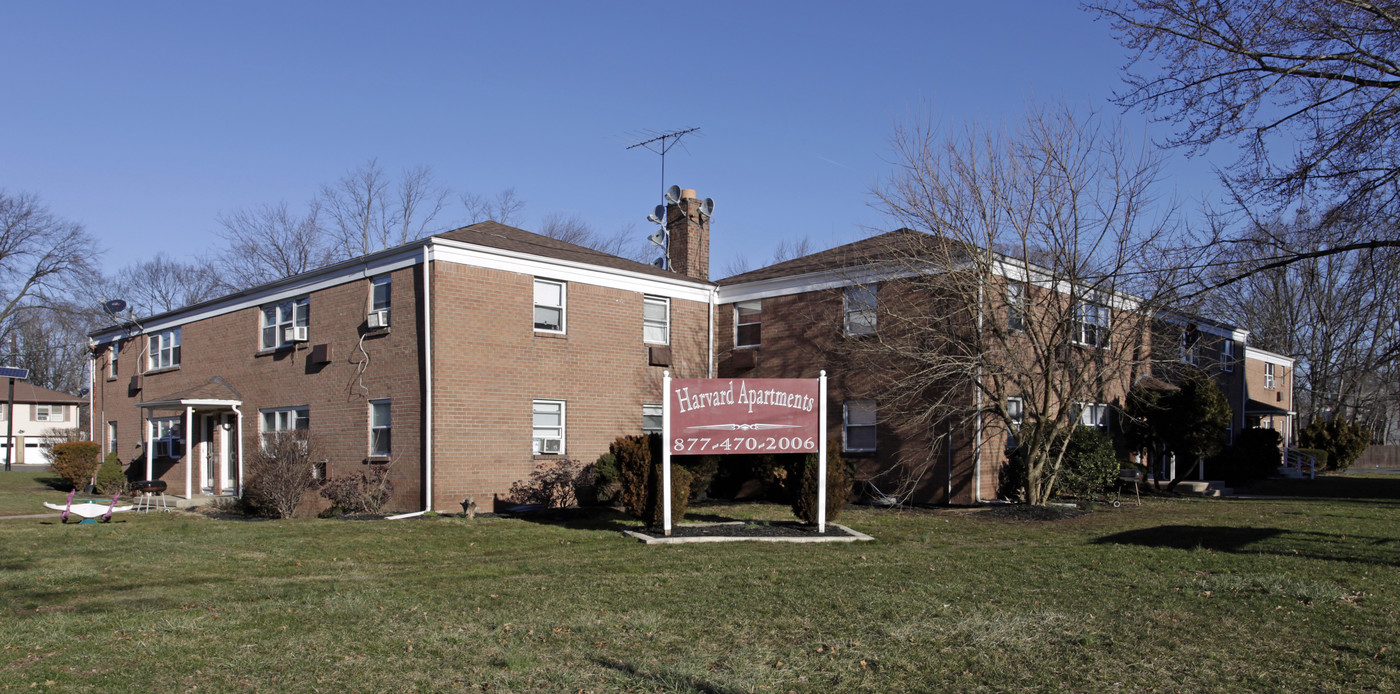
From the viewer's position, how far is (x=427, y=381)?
691 inches

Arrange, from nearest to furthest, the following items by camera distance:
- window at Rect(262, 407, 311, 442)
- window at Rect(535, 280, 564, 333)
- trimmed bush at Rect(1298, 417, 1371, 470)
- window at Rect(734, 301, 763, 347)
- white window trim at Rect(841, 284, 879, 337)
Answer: white window trim at Rect(841, 284, 879, 337) → window at Rect(535, 280, 564, 333) → window at Rect(262, 407, 311, 442) → window at Rect(734, 301, 763, 347) → trimmed bush at Rect(1298, 417, 1371, 470)

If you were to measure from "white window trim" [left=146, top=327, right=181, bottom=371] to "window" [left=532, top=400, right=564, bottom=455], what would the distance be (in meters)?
13.1

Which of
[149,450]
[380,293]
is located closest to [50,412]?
[149,450]

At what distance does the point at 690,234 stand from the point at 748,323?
2.78 metres

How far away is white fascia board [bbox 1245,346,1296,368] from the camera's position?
36781 mm

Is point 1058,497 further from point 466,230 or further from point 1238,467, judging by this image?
point 466,230

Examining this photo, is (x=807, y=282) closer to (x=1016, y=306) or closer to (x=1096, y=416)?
(x=1016, y=306)

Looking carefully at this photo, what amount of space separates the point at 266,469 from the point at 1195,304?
1541 centimetres

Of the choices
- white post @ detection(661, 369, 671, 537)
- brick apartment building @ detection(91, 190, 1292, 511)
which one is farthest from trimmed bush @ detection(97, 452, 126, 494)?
white post @ detection(661, 369, 671, 537)

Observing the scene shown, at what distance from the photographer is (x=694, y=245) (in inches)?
930

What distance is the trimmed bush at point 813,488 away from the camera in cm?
1461

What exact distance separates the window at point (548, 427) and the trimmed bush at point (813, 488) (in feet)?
21.4

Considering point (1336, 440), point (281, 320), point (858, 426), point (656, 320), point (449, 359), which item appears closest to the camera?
point (449, 359)

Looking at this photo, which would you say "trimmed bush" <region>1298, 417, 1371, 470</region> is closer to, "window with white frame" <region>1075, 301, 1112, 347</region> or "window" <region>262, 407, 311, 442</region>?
"window with white frame" <region>1075, 301, 1112, 347</region>
